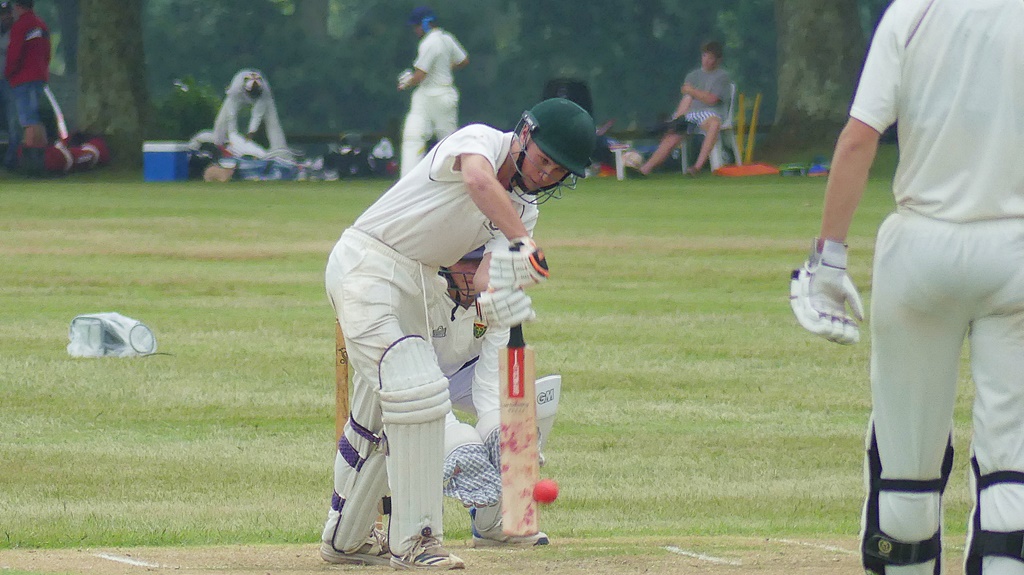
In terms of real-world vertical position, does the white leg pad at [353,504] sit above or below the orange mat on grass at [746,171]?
above

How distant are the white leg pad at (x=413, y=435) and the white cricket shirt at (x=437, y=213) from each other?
0.32 m

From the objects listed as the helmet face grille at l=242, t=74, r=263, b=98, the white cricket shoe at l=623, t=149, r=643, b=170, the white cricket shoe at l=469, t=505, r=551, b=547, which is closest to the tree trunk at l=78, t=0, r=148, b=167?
the helmet face grille at l=242, t=74, r=263, b=98

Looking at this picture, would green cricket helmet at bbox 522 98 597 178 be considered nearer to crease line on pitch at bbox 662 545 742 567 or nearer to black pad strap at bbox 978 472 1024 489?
crease line on pitch at bbox 662 545 742 567

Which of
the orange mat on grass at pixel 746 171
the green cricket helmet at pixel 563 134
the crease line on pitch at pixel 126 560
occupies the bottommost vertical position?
the orange mat on grass at pixel 746 171

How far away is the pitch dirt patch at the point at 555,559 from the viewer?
6027 millimetres

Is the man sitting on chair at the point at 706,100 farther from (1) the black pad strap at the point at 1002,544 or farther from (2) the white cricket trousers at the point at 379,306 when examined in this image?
(1) the black pad strap at the point at 1002,544

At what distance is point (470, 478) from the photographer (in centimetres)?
668

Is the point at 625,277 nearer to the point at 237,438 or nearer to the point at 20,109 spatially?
the point at 237,438

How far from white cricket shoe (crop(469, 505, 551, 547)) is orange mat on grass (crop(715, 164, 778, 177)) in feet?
65.3

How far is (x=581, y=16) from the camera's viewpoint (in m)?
46.9

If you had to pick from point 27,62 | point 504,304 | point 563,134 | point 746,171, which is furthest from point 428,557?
point 746,171

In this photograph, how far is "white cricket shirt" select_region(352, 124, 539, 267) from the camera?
601 cm

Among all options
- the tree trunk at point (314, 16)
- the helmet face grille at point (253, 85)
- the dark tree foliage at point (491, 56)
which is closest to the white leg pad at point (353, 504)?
the helmet face grille at point (253, 85)

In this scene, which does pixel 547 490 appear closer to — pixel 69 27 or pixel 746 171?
pixel 746 171
